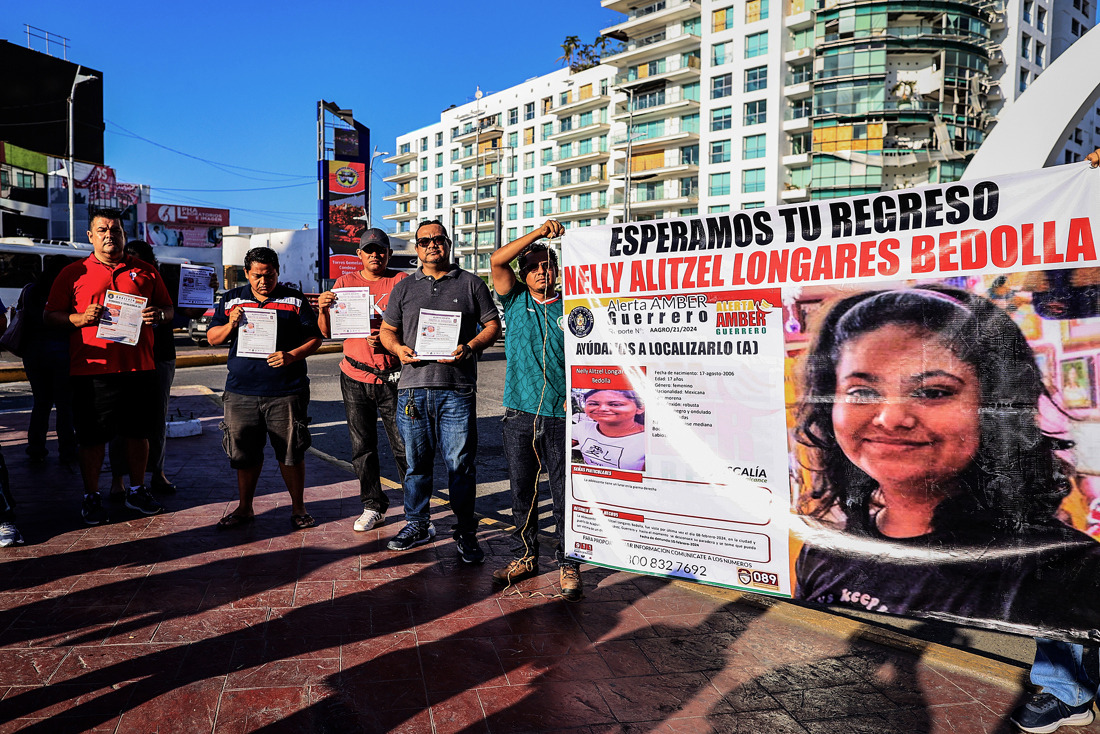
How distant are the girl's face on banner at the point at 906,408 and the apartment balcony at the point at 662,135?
58.6 meters

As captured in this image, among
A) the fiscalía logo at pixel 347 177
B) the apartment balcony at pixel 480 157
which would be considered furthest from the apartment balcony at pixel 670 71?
the fiscalía logo at pixel 347 177

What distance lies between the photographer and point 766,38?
53219 mm

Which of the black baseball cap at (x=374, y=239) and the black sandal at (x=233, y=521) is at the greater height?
the black baseball cap at (x=374, y=239)

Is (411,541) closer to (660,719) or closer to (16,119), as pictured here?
(660,719)

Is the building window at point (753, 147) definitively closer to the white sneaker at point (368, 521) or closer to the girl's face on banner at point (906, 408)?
the white sneaker at point (368, 521)

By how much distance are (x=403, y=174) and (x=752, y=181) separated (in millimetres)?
55276

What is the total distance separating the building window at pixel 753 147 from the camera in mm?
53684

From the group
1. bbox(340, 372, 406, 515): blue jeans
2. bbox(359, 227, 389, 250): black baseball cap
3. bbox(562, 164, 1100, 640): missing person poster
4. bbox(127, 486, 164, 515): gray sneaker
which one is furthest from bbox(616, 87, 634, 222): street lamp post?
bbox(562, 164, 1100, 640): missing person poster

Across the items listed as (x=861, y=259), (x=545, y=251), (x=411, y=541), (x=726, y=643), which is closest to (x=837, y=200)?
(x=861, y=259)

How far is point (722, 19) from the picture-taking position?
56.4 metres

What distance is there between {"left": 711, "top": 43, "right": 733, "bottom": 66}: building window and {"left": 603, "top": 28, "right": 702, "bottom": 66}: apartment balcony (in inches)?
102

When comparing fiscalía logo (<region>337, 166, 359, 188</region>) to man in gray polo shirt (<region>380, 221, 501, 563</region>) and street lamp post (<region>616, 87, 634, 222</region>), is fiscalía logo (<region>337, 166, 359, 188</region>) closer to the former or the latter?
man in gray polo shirt (<region>380, 221, 501, 563</region>)

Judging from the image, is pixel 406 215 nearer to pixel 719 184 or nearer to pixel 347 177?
pixel 719 184

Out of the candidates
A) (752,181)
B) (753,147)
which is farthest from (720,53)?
(752,181)
